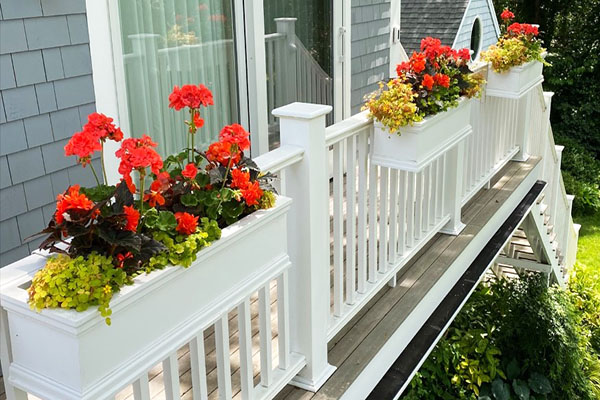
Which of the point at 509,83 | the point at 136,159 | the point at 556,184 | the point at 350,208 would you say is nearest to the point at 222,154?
the point at 136,159

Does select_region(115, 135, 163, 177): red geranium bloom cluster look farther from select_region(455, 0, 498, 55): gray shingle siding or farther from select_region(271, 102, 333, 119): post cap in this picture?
select_region(455, 0, 498, 55): gray shingle siding

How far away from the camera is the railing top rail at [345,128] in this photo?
292 centimetres

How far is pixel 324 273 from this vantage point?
2893mm

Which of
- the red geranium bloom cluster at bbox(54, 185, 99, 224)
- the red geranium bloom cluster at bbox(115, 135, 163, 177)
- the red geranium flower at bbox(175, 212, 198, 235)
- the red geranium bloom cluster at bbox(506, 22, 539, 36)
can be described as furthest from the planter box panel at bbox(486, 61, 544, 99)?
the red geranium bloom cluster at bbox(54, 185, 99, 224)

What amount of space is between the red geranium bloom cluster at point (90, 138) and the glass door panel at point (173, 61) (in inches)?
82.4

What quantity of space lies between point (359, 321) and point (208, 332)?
0.76 m

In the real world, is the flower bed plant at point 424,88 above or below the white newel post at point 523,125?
above

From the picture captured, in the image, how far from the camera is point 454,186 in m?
4.34

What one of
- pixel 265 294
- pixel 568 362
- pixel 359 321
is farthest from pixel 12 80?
pixel 568 362

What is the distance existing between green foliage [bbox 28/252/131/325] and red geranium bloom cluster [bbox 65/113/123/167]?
0.81 ft

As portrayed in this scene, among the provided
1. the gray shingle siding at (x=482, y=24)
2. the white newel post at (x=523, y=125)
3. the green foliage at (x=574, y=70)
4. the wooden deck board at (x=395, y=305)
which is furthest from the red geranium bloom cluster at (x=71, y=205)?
the green foliage at (x=574, y=70)

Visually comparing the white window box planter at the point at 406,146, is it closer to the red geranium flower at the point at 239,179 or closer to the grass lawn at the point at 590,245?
the red geranium flower at the point at 239,179

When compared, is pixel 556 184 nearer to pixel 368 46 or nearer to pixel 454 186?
pixel 368 46

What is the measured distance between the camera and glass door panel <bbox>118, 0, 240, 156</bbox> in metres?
3.80
